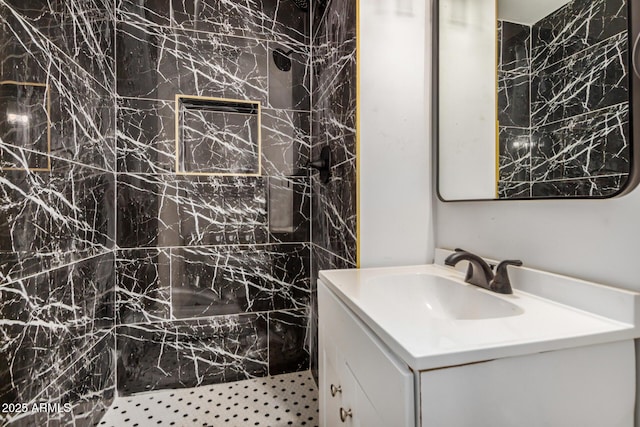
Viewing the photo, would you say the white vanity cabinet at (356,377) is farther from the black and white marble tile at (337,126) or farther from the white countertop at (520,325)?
the black and white marble tile at (337,126)

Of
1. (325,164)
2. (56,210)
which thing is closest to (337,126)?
(325,164)

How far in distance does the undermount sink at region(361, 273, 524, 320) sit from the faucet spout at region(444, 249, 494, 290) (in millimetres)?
24

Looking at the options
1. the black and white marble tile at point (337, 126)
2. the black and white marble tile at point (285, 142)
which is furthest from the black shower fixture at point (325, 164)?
the black and white marble tile at point (285, 142)

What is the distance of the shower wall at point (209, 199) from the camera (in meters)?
1.69

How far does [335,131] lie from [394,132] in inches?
13.4

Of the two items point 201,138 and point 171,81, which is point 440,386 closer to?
point 201,138

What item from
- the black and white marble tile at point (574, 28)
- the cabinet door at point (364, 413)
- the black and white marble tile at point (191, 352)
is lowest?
the black and white marble tile at point (191, 352)

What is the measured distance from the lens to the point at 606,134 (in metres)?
0.68

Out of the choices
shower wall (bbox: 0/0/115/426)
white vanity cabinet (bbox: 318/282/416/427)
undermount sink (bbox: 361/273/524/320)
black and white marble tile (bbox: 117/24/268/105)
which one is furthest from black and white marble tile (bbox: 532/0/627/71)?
shower wall (bbox: 0/0/115/426)

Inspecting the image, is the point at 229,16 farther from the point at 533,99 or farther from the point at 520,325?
the point at 520,325

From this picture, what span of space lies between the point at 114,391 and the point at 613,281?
7.33ft

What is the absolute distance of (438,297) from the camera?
101 centimetres

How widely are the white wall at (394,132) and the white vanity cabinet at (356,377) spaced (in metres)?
0.33

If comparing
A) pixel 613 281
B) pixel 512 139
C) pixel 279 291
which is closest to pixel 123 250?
pixel 279 291
